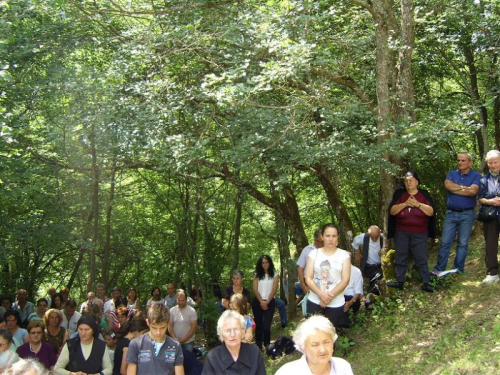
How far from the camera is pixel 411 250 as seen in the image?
7.89m

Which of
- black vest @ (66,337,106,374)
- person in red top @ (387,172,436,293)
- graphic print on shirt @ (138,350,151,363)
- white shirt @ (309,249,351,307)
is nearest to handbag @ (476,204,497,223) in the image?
person in red top @ (387,172,436,293)

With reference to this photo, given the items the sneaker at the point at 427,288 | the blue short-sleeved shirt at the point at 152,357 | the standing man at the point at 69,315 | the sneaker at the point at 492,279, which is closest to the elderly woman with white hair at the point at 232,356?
the blue short-sleeved shirt at the point at 152,357

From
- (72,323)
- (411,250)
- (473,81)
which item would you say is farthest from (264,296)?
(473,81)

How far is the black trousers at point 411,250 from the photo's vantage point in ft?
25.5

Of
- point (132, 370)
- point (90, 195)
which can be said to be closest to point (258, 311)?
point (132, 370)

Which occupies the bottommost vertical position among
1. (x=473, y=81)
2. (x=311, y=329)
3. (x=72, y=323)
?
(x=72, y=323)

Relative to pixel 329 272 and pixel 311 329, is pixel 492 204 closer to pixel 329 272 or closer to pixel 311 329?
pixel 329 272

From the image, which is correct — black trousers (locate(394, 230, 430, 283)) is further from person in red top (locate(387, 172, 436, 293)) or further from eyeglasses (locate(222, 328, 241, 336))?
eyeglasses (locate(222, 328, 241, 336))

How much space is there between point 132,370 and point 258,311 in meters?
4.84

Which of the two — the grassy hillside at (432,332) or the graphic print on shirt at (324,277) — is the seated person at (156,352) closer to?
the graphic print on shirt at (324,277)

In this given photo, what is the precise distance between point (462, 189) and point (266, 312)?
399 cm

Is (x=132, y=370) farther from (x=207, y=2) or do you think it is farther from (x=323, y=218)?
(x=323, y=218)

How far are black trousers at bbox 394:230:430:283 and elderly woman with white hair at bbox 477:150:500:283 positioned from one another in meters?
0.83

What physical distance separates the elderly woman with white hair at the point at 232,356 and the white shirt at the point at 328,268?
2107mm
